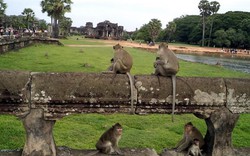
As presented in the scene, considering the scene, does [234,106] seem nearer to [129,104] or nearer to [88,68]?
[129,104]

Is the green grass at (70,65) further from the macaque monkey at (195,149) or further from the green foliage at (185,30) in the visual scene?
the green foliage at (185,30)

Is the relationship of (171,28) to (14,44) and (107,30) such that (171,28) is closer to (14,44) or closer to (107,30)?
(107,30)

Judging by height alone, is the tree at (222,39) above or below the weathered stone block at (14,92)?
above

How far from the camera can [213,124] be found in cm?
381

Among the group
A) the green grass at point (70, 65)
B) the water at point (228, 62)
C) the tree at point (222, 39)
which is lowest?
the water at point (228, 62)

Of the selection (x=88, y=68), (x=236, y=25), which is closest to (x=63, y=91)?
(x=88, y=68)

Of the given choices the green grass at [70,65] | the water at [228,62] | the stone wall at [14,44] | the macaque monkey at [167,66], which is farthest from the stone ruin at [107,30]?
the macaque monkey at [167,66]

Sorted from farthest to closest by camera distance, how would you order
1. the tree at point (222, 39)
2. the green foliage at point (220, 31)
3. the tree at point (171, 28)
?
1. the tree at point (171, 28)
2. the green foliage at point (220, 31)
3. the tree at point (222, 39)

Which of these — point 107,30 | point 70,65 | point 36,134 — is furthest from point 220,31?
point 36,134

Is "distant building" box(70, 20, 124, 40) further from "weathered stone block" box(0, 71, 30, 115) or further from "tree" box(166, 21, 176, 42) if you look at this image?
"weathered stone block" box(0, 71, 30, 115)

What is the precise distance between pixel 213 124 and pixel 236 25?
271ft

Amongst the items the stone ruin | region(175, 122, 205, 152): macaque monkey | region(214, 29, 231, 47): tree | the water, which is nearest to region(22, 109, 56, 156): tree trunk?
region(175, 122, 205, 152): macaque monkey

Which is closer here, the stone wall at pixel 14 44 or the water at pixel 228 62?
the stone wall at pixel 14 44

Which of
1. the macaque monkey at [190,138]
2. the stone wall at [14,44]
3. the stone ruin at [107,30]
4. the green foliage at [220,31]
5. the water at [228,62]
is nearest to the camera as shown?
the macaque monkey at [190,138]
